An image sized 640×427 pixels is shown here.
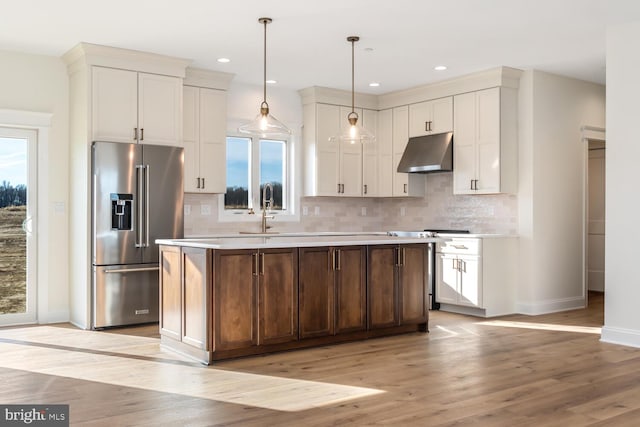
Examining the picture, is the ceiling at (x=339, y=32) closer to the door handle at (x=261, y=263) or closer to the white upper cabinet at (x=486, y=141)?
the white upper cabinet at (x=486, y=141)

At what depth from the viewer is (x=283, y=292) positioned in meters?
4.72

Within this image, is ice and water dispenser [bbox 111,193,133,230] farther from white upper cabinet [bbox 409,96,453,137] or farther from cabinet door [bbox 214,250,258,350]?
white upper cabinet [bbox 409,96,453,137]

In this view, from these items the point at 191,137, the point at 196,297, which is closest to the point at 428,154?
the point at 191,137

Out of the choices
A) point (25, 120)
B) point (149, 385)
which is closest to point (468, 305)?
point (149, 385)

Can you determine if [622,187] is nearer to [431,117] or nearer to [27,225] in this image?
[431,117]

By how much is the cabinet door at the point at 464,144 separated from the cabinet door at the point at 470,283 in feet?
2.85

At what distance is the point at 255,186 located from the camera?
24.7 feet

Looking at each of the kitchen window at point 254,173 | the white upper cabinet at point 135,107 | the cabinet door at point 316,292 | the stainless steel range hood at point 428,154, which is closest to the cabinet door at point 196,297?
the cabinet door at point 316,292

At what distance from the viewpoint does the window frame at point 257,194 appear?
7266mm

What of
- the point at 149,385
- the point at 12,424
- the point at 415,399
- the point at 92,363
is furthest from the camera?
the point at 92,363

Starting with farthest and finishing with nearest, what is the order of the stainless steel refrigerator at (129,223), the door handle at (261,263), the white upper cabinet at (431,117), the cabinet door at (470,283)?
the white upper cabinet at (431,117), the cabinet door at (470,283), the stainless steel refrigerator at (129,223), the door handle at (261,263)

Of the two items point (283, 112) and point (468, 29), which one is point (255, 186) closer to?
point (283, 112)

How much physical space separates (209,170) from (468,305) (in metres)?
3.20

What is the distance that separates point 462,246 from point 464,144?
123cm
